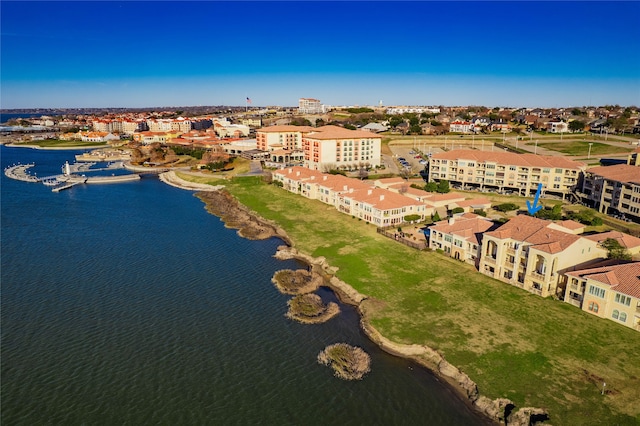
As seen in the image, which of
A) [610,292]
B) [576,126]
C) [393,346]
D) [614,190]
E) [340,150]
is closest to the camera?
[393,346]

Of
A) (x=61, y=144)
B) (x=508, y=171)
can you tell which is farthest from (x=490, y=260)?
(x=61, y=144)

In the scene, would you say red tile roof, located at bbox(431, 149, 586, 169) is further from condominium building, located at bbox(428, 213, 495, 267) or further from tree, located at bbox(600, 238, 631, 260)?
tree, located at bbox(600, 238, 631, 260)

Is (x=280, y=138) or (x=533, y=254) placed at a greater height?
(x=280, y=138)

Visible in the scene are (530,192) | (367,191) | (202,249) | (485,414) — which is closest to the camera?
(485,414)

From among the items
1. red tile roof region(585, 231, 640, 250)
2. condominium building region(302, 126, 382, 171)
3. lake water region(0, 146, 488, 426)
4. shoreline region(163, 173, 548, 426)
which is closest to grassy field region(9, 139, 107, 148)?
condominium building region(302, 126, 382, 171)

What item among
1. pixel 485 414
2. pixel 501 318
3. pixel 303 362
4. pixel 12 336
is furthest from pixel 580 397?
pixel 12 336

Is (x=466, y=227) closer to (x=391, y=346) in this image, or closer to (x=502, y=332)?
(x=502, y=332)

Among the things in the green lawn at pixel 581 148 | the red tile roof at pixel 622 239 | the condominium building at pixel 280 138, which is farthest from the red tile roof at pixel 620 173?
the condominium building at pixel 280 138

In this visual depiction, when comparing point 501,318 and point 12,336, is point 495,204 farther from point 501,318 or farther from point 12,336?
point 12,336
